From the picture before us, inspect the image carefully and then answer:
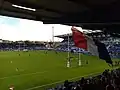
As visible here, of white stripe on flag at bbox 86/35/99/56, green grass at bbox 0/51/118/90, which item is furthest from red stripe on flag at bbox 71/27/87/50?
green grass at bbox 0/51/118/90

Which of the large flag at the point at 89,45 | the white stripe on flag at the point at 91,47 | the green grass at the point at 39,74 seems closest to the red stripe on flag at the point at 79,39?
the large flag at the point at 89,45

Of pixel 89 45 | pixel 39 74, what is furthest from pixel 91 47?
pixel 39 74

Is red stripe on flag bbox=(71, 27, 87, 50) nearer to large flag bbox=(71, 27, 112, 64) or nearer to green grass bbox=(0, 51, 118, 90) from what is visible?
large flag bbox=(71, 27, 112, 64)

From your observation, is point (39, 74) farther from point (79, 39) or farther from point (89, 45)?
point (89, 45)

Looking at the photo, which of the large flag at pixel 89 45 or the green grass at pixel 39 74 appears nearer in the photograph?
the large flag at pixel 89 45

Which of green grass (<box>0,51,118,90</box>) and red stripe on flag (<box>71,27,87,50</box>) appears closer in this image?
red stripe on flag (<box>71,27,87,50</box>)

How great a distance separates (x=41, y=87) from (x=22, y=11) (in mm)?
7412

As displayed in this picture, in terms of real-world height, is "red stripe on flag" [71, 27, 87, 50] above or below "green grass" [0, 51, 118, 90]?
above

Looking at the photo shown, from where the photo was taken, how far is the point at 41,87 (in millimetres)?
17625

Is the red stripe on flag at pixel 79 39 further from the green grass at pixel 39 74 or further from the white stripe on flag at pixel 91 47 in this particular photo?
the green grass at pixel 39 74

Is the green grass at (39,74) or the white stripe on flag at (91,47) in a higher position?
the white stripe on flag at (91,47)

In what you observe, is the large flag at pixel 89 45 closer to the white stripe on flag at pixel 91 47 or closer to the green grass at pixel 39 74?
the white stripe on flag at pixel 91 47

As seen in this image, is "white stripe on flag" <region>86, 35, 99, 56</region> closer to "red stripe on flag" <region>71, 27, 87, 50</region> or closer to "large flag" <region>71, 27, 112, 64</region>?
"large flag" <region>71, 27, 112, 64</region>

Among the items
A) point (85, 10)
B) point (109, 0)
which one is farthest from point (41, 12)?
point (109, 0)
